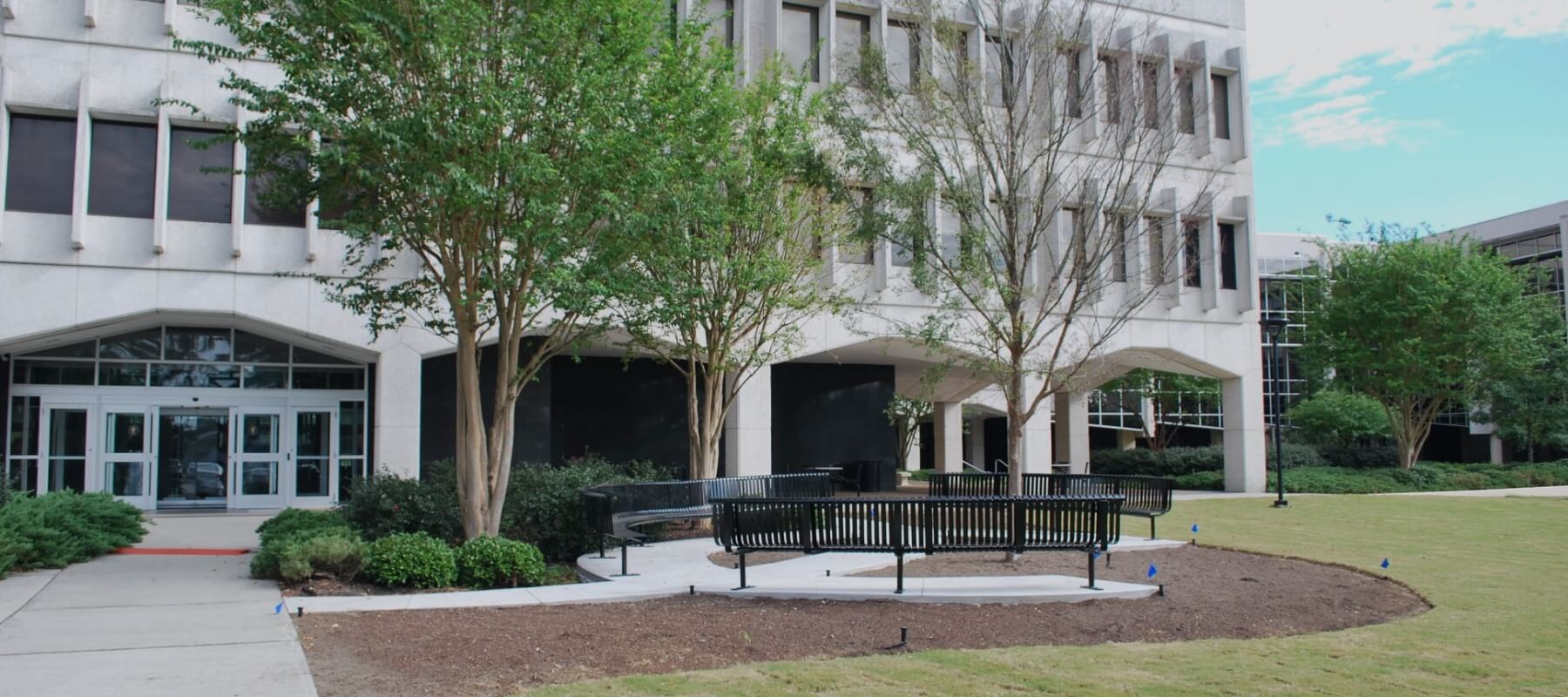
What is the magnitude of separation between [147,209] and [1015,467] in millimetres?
16260

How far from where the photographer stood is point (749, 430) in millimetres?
23625

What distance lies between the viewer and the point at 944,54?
13.5m

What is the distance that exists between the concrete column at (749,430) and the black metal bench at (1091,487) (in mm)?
7449

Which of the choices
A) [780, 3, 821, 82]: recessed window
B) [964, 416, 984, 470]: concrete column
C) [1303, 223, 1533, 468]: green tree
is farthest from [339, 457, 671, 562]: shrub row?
[964, 416, 984, 470]: concrete column

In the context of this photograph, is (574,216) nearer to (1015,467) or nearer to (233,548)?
(1015,467)

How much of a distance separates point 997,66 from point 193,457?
16959 mm

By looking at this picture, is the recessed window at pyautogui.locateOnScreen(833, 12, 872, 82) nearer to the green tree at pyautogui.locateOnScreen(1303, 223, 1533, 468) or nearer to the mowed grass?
the mowed grass

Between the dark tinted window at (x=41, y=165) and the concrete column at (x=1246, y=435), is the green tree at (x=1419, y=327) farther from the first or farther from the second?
the dark tinted window at (x=41, y=165)

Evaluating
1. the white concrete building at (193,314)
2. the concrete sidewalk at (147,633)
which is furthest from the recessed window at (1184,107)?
the concrete sidewalk at (147,633)

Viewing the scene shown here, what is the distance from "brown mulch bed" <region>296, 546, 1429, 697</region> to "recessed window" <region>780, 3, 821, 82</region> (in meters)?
16.2

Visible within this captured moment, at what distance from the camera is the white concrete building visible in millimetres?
19406

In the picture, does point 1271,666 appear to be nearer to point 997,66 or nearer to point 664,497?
point 664,497

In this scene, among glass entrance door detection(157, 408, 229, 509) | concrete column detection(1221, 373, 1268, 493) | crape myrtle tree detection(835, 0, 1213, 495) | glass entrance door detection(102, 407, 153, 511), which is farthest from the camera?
concrete column detection(1221, 373, 1268, 493)

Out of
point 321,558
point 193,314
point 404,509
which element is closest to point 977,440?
point 193,314
